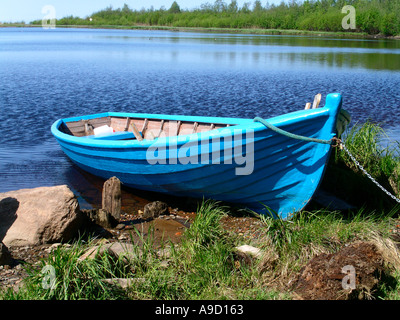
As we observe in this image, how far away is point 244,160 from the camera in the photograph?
5.91 meters

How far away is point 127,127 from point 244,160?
13.9 feet

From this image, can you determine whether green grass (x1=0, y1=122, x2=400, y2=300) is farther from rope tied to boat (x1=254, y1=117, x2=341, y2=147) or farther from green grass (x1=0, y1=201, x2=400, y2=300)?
rope tied to boat (x1=254, y1=117, x2=341, y2=147)

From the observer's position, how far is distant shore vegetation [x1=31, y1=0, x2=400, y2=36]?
6844 cm

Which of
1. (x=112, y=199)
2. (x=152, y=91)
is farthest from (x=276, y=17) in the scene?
(x=112, y=199)

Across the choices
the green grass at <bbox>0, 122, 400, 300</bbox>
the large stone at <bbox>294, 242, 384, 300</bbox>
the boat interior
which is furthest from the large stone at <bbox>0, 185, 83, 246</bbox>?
the large stone at <bbox>294, 242, 384, 300</bbox>

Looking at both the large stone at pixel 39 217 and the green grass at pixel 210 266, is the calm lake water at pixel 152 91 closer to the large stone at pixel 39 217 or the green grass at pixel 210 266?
the large stone at pixel 39 217

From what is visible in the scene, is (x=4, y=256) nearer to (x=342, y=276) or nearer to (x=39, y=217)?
(x=39, y=217)

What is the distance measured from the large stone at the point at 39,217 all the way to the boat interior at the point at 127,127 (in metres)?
2.68

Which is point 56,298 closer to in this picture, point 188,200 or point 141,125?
point 188,200

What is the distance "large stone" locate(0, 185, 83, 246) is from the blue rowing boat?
151cm

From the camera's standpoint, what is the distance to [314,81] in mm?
20766

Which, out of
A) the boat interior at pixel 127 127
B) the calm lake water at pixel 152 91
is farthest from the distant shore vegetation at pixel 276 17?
the boat interior at pixel 127 127
